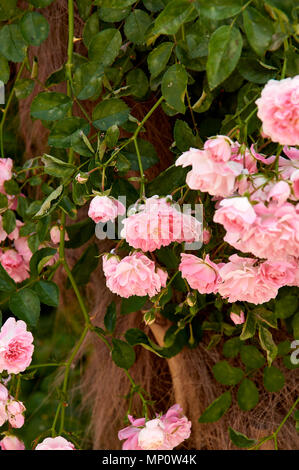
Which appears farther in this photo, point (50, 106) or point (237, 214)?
point (50, 106)

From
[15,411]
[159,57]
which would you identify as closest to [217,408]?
[15,411]

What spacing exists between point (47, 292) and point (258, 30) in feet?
1.42

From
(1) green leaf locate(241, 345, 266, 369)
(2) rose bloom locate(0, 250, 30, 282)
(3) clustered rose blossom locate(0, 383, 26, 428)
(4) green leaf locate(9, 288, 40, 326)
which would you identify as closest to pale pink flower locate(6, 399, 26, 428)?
(3) clustered rose blossom locate(0, 383, 26, 428)

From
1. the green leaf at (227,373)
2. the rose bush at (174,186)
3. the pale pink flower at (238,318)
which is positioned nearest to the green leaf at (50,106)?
the rose bush at (174,186)

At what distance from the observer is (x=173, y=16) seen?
619mm

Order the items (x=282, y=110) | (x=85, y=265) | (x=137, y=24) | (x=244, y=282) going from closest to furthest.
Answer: (x=282, y=110) < (x=244, y=282) < (x=137, y=24) < (x=85, y=265)

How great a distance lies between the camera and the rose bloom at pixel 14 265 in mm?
942

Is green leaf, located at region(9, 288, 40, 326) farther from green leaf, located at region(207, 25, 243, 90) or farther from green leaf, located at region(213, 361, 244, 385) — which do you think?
green leaf, located at region(207, 25, 243, 90)

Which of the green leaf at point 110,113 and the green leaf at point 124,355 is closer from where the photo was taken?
the green leaf at point 110,113

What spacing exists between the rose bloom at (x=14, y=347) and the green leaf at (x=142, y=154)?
0.25 m

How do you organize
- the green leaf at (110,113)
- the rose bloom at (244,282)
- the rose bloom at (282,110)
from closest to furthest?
the rose bloom at (282,110)
the rose bloom at (244,282)
the green leaf at (110,113)

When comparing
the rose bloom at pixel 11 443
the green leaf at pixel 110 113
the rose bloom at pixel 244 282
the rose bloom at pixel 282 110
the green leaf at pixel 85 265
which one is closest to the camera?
the rose bloom at pixel 282 110

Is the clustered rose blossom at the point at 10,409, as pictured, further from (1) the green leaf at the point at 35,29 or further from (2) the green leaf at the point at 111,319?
(1) the green leaf at the point at 35,29

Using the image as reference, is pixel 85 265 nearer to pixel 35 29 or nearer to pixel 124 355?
pixel 124 355
